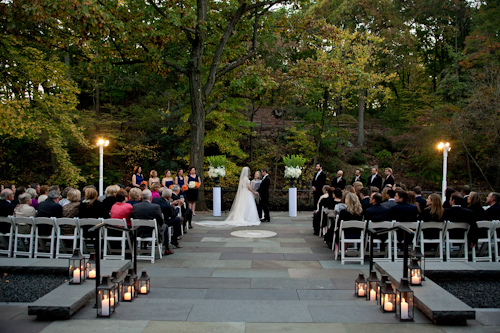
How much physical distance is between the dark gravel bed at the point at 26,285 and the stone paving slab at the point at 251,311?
8.26 feet

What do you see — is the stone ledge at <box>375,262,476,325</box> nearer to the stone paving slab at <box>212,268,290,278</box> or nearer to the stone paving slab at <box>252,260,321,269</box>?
the stone paving slab at <box>212,268,290,278</box>

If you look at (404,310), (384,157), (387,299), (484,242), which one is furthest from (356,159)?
(404,310)

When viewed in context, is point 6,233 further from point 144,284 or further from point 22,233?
point 144,284

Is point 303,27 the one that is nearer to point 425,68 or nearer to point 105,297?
point 105,297

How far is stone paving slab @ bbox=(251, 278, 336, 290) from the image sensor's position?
6.43 m

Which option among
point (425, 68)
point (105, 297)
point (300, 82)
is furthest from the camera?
point (425, 68)

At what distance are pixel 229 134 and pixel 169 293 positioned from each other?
15397 mm

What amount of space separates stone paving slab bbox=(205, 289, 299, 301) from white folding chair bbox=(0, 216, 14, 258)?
452cm

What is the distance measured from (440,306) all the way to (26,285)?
601 cm

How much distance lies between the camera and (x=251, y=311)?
514 centimetres

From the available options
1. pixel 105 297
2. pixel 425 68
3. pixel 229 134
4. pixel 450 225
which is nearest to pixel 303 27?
pixel 229 134

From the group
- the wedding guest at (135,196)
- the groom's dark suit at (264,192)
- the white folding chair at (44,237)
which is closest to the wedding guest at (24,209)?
the white folding chair at (44,237)

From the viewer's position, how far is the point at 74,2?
9.53 m

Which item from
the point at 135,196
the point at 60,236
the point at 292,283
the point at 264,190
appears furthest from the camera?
the point at 264,190
